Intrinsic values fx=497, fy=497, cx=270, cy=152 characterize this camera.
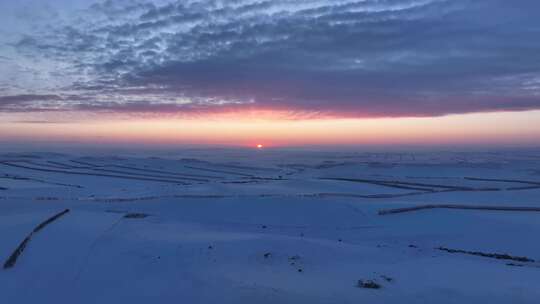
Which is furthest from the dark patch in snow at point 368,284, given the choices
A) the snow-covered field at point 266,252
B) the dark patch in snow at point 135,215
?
the dark patch in snow at point 135,215

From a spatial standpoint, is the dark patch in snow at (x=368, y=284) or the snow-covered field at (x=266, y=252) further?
the dark patch in snow at (x=368, y=284)

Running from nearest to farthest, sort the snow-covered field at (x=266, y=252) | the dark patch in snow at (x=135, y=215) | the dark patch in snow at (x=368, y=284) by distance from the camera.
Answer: the snow-covered field at (x=266, y=252) → the dark patch in snow at (x=368, y=284) → the dark patch in snow at (x=135, y=215)

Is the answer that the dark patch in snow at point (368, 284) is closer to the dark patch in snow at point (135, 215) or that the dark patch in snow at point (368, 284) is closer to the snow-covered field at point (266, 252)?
the snow-covered field at point (266, 252)

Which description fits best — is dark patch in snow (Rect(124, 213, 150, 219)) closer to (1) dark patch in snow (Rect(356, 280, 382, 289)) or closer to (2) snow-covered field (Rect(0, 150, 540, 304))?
(2) snow-covered field (Rect(0, 150, 540, 304))

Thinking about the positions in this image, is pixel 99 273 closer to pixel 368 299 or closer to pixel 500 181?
pixel 368 299

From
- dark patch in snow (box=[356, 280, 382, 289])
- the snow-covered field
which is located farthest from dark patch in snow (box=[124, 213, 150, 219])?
dark patch in snow (box=[356, 280, 382, 289])

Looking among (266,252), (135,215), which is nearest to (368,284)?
(266,252)

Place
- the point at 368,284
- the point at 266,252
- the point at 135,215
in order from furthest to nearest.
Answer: the point at 135,215, the point at 266,252, the point at 368,284

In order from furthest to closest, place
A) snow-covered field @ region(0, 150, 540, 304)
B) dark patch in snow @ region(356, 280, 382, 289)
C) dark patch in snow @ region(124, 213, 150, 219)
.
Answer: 1. dark patch in snow @ region(124, 213, 150, 219)
2. dark patch in snow @ region(356, 280, 382, 289)
3. snow-covered field @ region(0, 150, 540, 304)

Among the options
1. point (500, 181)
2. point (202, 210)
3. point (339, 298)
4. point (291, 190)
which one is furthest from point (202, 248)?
point (500, 181)

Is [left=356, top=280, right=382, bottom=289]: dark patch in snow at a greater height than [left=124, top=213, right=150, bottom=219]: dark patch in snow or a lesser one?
greater

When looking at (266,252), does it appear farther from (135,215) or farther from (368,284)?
(135,215)
